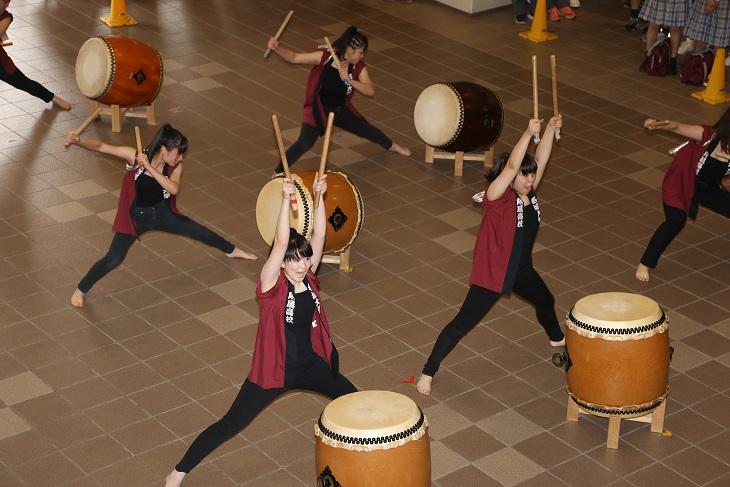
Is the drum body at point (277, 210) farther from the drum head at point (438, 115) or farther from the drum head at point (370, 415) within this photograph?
the drum head at point (370, 415)

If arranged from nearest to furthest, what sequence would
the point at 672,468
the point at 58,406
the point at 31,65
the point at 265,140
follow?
the point at 672,468 → the point at 58,406 → the point at 265,140 → the point at 31,65

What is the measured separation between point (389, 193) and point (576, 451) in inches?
139

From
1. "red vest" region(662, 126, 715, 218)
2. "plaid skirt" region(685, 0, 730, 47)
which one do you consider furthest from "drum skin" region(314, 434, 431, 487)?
"plaid skirt" region(685, 0, 730, 47)

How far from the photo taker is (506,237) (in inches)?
267

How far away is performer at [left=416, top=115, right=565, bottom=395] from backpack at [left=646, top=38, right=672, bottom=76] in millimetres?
5689

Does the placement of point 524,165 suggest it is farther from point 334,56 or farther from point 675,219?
point 334,56

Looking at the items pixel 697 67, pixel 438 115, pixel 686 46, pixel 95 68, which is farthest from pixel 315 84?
pixel 686 46

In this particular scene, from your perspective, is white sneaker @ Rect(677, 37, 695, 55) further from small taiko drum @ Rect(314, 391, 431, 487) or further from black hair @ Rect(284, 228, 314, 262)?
small taiko drum @ Rect(314, 391, 431, 487)

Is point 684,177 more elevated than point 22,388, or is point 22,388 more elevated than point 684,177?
point 684,177

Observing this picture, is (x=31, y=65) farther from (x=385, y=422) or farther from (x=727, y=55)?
(x=385, y=422)

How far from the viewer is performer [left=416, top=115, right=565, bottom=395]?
6.70 meters

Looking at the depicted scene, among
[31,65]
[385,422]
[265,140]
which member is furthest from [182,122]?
[385,422]

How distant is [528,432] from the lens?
22.6 feet

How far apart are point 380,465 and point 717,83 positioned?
24.6ft
